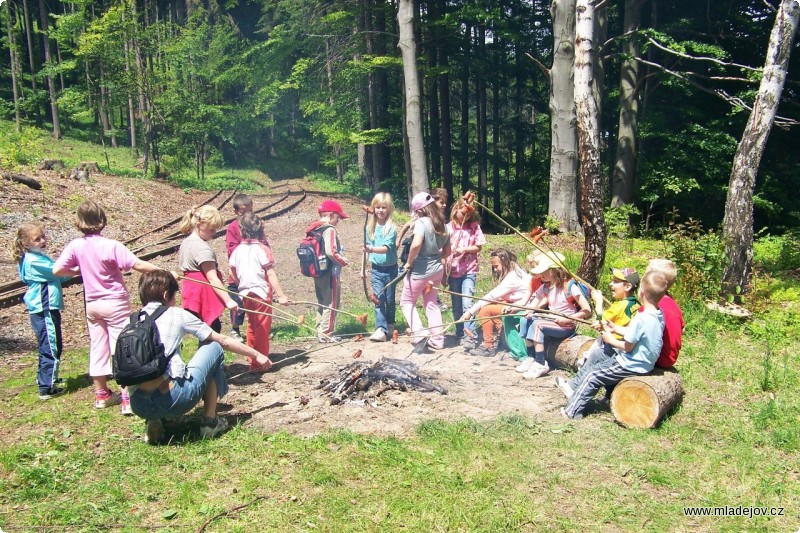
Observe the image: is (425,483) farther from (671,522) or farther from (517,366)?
(517,366)

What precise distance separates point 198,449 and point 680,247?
688 cm

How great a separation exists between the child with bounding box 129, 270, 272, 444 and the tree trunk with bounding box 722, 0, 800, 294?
6.77m

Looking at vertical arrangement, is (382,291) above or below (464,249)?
below

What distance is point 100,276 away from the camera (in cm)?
543

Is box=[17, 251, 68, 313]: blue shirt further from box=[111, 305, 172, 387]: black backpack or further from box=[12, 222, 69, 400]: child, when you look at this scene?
box=[111, 305, 172, 387]: black backpack

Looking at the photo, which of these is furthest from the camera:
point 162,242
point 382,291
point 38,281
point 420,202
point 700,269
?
point 162,242

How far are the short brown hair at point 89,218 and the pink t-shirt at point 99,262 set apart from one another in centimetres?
8

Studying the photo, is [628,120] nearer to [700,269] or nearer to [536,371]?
[700,269]

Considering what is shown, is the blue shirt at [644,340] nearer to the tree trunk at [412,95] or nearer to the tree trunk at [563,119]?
the tree trunk at [563,119]

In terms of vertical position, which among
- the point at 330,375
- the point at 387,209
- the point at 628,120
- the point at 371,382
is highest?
the point at 628,120

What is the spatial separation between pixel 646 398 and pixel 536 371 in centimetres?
153

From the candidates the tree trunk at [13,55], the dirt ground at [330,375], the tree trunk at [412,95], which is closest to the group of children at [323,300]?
the dirt ground at [330,375]

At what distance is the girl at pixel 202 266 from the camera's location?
5.90 m

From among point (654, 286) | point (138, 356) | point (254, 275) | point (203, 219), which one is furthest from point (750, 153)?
point (138, 356)
